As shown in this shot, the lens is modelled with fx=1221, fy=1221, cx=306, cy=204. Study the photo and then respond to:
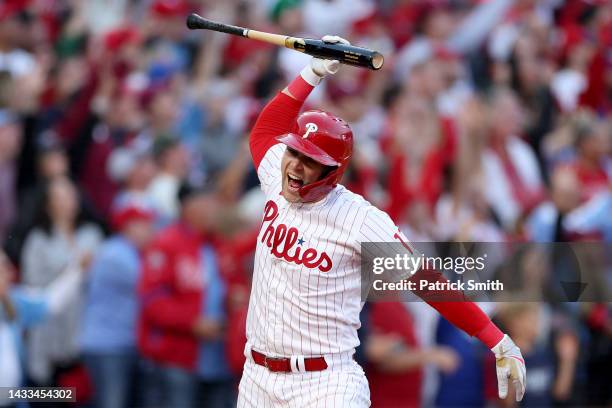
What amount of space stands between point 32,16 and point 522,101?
14.8ft

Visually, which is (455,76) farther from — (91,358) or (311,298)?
(311,298)

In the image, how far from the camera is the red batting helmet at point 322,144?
484 centimetres

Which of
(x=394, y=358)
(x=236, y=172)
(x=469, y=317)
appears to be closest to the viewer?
(x=469, y=317)

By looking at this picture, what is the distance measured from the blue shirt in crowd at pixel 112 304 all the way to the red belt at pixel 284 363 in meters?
3.08

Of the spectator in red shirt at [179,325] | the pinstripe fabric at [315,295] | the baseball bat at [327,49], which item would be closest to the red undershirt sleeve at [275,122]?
the baseball bat at [327,49]

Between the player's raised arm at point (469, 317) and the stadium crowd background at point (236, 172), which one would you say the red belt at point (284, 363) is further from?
the stadium crowd background at point (236, 172)

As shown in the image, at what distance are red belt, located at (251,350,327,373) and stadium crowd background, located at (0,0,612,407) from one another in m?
2.18

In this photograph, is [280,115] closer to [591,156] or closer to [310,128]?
[310,128]

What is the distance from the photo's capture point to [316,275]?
490 centimetres

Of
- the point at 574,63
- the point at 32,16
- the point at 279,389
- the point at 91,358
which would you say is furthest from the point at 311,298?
the point at 574,63

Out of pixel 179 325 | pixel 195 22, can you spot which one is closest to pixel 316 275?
pixel 195 22

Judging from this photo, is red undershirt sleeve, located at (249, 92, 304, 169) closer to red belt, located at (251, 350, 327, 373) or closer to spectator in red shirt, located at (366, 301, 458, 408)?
red belt, located at (251, 350, 327, 373)

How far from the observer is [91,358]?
791cm

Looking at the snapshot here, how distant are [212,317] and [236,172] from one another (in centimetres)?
144
